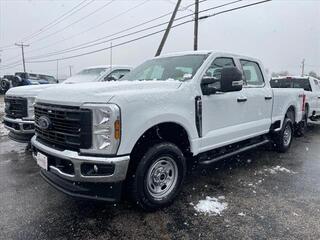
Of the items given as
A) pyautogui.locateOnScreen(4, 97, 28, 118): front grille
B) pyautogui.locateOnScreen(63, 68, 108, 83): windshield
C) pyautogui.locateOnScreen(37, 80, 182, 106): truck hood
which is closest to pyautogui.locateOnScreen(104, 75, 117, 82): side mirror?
pyautogui.locateOnScreen(63, 68, 108, 83): windshield

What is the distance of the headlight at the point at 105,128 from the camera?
2730 millimetres

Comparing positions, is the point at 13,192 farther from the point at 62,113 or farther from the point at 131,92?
the point at 131,92

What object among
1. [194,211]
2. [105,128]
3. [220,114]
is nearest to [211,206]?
[194,211]

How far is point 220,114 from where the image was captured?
13.4 ft

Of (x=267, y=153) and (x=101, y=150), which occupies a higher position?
(x=101, y=150)

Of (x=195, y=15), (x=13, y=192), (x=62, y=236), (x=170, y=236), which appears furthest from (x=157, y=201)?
(x=195, y=15)

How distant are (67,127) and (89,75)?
487cm

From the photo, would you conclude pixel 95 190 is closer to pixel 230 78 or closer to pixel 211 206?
pixel 211 206

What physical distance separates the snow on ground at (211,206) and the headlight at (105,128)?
1426 mm

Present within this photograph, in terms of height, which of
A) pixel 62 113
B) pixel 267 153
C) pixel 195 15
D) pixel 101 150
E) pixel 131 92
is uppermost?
pixel 195 15

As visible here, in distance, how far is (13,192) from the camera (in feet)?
13.1

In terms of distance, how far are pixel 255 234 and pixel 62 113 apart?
2444 millimetres

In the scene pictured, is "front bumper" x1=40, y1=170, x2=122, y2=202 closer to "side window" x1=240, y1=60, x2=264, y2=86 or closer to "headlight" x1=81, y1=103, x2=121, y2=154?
"headlight" x1=81, y1=103, x2=121, y2=154

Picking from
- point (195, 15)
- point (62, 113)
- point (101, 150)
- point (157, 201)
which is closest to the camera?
point (101, 150)
